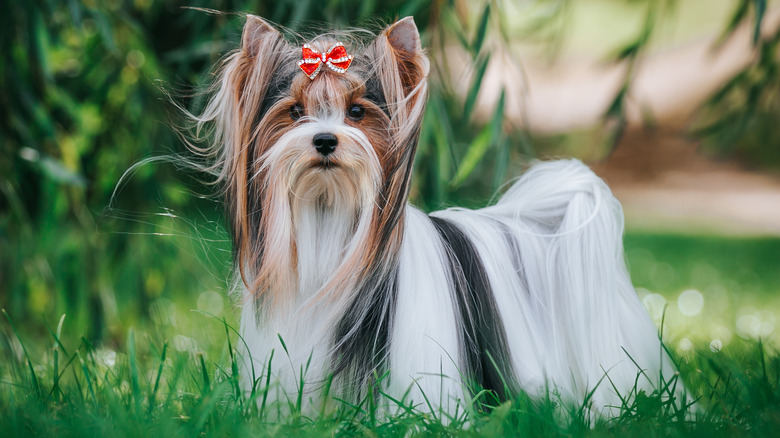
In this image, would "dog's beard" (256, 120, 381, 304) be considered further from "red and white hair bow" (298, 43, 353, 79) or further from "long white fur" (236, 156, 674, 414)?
"red and white hair bow" (298, 43, 353, 79)

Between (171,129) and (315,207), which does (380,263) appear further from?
(171,129)

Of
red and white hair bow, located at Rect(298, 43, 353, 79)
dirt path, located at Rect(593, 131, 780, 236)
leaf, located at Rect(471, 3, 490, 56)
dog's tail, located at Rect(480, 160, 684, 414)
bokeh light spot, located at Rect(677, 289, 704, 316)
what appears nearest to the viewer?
red and white hair bow, located at Rect(298, 43, 353, 79)

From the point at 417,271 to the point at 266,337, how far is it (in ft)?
1.95

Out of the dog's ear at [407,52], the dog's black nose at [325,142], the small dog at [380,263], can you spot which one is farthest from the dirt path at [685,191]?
the dog's black nose at [325,142]

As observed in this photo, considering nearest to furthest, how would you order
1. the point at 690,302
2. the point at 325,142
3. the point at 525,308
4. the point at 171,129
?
the point at 325,142
the point at 525,308
the point at 171,129
the point at 690,302

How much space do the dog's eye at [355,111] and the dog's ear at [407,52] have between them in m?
0.17

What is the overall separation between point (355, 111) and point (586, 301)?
1093 mm

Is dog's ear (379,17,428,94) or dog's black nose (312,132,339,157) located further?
dog's ear (379,17,428,94)

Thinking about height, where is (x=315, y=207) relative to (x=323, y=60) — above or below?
below

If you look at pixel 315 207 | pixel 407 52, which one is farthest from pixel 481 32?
pixel 315 207

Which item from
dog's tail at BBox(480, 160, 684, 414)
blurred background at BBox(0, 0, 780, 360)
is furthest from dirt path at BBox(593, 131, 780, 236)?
dog's tail at BBox(480, 160, 684, 414)

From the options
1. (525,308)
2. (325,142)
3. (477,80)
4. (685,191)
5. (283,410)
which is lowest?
(685,191)

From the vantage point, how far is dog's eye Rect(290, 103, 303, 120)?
249 cm

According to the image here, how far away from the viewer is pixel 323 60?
8.02ft
